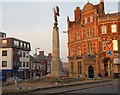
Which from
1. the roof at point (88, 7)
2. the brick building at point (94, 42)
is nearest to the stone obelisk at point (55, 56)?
the brick building at point (94, 42)

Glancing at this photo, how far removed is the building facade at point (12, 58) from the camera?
6712 cm

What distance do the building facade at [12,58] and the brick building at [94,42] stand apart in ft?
55.5

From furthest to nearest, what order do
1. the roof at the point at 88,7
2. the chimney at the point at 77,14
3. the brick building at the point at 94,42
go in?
the chimney at the point at 77,14, the roof at the point at 88,7, the brick building at the point at 94,42

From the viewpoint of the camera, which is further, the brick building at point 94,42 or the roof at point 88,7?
the roof at point 88,7

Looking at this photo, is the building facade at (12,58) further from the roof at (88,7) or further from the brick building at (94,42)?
the roof at (88,7)

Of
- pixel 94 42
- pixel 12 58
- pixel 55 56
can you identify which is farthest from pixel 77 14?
pixel 55 56

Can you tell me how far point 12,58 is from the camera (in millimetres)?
67438

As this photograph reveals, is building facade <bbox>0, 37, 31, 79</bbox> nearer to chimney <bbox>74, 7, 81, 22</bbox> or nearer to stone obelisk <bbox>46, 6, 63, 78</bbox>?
chimney <bbox>74, 7, 81, 22</bbox>

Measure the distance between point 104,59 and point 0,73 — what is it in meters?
27.8

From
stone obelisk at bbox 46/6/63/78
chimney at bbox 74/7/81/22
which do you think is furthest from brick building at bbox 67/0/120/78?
stone obelisk at bbox 46/6/63/78

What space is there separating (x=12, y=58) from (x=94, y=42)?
2514 cm

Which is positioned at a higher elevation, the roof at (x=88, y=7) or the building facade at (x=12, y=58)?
the roof at (x=88, y=7)

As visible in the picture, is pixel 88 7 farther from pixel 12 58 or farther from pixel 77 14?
pixel 12 58

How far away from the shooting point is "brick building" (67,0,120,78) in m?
50.5
